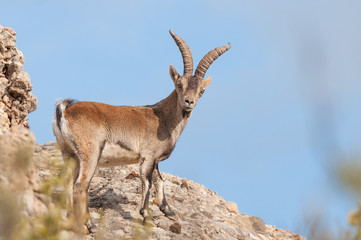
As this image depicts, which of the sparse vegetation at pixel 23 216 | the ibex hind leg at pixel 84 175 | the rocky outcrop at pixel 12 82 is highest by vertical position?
the rocky outcrop at pixel 12 82

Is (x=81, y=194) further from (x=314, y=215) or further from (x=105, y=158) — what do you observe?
(x=314, y=215)

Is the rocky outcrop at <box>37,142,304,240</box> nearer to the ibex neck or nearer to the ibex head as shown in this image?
the ibex neck

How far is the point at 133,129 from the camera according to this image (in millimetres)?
11688

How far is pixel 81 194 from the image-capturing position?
10.4 metres

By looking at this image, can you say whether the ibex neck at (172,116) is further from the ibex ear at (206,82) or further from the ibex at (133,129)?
the ibex ear at (206,82)

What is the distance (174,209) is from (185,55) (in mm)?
3480

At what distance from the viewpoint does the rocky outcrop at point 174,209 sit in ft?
37.2

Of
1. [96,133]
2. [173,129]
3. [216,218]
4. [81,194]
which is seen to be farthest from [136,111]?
[216,218]

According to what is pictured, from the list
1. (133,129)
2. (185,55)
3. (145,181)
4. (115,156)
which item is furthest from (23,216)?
(185,55)

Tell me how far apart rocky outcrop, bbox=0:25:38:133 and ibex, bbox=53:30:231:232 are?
3.73 meters

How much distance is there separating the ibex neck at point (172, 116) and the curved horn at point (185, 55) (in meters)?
0.58

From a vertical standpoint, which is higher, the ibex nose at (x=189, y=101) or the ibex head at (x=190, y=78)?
the ibex head at (x=190, y=78)

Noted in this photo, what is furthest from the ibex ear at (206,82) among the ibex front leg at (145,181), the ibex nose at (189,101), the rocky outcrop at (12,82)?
the rocky outcrop at (12,82)

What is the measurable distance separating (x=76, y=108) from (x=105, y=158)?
111 cm
